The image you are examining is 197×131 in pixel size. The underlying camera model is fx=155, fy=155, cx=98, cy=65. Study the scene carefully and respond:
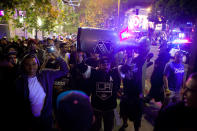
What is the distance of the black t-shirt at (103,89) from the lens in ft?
10.5

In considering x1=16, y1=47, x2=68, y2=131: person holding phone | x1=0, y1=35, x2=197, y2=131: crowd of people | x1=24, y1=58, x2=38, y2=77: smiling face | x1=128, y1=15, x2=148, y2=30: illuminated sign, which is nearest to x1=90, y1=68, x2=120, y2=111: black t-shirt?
x1=0, y1=35, x2=197, y2=131: crowd of people

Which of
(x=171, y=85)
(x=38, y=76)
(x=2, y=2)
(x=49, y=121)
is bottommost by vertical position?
(x=49, y=121)

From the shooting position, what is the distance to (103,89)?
3217 millimetres

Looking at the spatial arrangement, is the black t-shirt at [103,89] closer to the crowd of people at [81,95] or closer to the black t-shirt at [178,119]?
the crowd of people at [81,95]

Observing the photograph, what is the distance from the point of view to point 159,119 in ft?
5.91

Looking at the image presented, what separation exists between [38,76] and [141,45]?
2.41 meters

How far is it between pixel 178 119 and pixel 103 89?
172cm

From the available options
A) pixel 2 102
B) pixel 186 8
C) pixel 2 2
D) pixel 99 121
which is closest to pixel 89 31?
pixel 2 2

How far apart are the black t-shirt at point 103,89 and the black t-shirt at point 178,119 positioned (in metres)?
1.50

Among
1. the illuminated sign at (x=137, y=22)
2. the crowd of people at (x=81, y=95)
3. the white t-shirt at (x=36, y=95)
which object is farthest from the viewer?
the illuminated sign at (x=137, y=22)

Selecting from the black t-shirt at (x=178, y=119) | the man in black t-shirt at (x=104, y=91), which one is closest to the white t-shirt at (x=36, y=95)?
the man in black t-shirt at (x=104, y=91)

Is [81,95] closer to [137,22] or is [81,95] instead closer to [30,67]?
[30,67]

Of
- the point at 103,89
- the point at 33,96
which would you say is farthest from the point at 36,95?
the point at 103,89

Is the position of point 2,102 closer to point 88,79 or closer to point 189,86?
point 88,79
